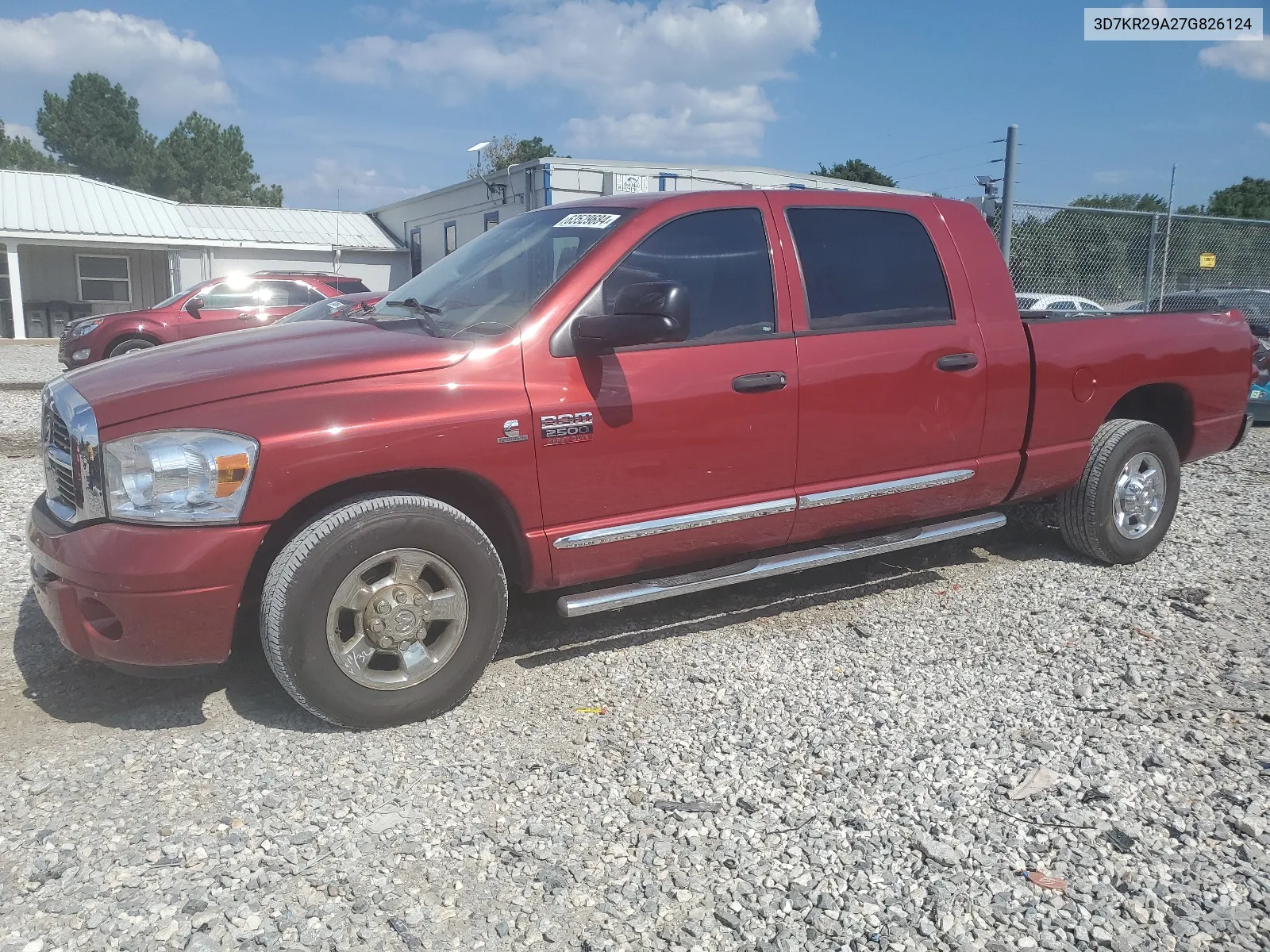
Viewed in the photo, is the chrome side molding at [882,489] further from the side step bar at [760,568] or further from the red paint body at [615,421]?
the side step bar at [760,568]

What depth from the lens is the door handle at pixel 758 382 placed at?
3869mm

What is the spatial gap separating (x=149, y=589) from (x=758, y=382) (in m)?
2.29

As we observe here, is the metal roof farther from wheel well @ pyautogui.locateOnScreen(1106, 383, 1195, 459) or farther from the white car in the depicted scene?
wheel well @ pyautogui.locateOnScreen(1106, 383, 1195, 459)

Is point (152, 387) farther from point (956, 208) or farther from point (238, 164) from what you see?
point (238, 164)

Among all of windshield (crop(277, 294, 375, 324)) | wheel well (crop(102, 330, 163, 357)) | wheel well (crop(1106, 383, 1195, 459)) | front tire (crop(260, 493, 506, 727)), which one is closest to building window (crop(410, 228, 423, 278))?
wheel well (crop(102, 330, 163, 357))

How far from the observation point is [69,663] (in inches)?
155

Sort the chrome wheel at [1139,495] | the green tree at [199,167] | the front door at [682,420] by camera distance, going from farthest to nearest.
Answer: the green tree at [199,167] < the chrome wheel at [1139,495] < the front door at [682,420]

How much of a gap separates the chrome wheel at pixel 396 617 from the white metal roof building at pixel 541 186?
8.49 m

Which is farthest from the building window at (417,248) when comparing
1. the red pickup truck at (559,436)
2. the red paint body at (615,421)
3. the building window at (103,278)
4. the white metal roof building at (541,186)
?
the red paint body at (615,421)

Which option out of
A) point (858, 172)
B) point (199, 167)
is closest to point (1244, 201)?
point (858, 172)

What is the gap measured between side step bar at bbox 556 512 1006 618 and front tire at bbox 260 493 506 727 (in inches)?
14.5

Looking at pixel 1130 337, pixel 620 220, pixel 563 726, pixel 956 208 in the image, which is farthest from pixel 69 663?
pixel 1130 337

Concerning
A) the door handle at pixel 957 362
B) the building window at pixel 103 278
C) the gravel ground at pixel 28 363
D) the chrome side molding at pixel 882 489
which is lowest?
the gravel ground at pixel 28 363

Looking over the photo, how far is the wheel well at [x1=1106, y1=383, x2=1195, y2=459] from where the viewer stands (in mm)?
5379
